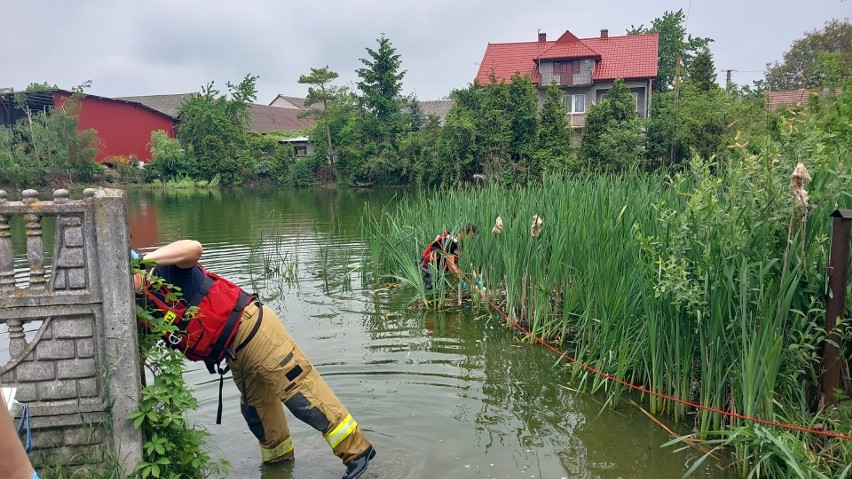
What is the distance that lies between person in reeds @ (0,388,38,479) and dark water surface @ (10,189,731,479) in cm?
298

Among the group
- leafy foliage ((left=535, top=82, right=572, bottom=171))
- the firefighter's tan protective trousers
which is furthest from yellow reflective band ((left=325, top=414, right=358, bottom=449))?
leafy foliage ((left=535, top=82, right=572, bottom=171))

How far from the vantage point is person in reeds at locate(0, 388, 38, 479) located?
1560mm

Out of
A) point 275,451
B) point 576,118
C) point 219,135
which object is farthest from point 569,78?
point 275,451

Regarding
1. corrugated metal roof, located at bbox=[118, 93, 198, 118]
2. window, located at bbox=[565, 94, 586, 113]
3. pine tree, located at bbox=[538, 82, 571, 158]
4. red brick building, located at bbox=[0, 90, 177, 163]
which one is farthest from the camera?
corrugated metal roof, located at bbox=[118, 93, 198, 118]

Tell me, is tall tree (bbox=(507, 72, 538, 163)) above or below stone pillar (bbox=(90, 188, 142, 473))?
above

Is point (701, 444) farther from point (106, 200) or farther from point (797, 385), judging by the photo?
point (106, 200)

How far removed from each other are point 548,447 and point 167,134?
5294 centimetres

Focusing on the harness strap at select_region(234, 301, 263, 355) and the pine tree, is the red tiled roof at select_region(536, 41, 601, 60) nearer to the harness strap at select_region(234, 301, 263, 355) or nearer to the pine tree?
the pine tree

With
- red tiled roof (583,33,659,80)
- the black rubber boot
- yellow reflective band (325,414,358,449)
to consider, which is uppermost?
red tiled roof (583,33,659,80)

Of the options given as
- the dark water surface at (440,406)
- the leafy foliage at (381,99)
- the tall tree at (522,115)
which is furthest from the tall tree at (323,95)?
the dark water surface at (440,406)

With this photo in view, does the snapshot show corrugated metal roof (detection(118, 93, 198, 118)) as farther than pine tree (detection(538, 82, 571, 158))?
Yes

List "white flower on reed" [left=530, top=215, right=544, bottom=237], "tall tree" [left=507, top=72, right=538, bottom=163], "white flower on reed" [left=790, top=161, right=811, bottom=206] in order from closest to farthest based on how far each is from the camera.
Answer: "white flower on reed" [left=790, top=161, right=811, bottom=206] < "white flower on reed" [left=530, top=215, right=544, bottom=237] < "tall tree" [left=507, top=72, right=538, bottom=163]

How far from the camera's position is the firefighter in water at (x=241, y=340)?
380 cm

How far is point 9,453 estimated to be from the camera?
1585mm
